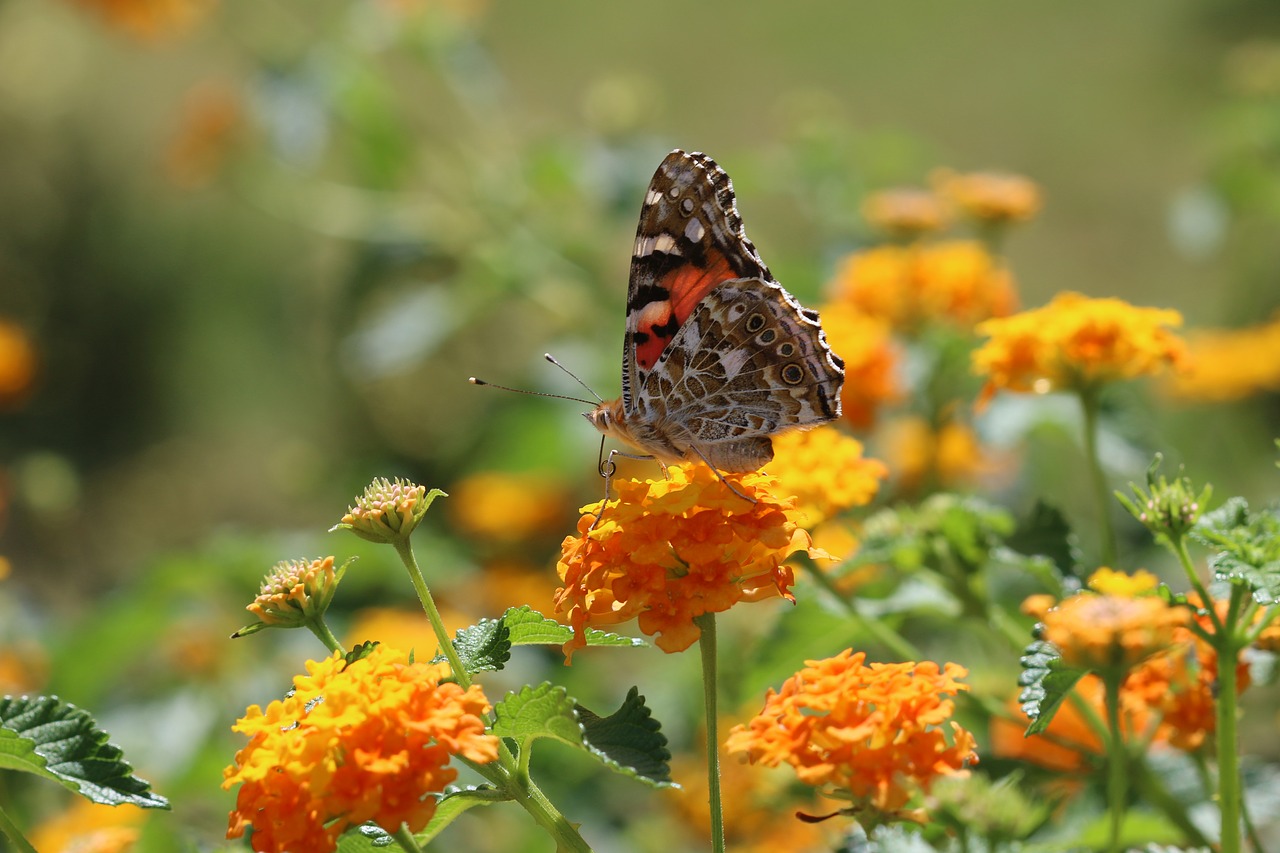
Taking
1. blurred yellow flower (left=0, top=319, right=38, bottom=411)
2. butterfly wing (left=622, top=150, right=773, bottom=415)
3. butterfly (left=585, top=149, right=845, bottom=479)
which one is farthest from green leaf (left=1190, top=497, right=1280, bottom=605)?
blurred yellow flower (left=0, top=319, right=38, bottom=411)

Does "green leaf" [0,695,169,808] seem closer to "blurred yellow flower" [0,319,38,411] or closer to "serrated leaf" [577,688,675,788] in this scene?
"serrated leaf" [577,688,675,788]

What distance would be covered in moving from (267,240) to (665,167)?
5.64m

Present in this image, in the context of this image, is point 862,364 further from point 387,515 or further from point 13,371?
point 13,371

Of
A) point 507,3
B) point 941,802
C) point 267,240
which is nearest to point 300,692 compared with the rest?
point 941,802

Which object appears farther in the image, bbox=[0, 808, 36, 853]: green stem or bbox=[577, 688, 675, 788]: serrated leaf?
bbox=[0, 808, 36, 853]: green stem

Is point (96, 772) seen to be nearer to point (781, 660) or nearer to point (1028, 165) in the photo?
point (781, 660)

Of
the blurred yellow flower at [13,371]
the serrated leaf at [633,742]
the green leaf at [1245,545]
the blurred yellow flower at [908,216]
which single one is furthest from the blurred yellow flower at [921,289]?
the blurred yellow flower at [13,371]

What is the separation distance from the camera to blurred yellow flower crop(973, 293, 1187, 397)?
5.39ft

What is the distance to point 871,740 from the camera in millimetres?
1146

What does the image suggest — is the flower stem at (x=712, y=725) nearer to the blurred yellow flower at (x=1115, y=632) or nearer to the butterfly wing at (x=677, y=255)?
the blurred yellow flower at (x=1115, y=632)

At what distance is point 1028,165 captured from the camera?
7.57 m

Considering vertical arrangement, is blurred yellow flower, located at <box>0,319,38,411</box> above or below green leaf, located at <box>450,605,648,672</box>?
above

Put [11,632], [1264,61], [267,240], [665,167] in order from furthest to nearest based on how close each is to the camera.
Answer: [267,240], [1264,61], [11,632], [665,167]

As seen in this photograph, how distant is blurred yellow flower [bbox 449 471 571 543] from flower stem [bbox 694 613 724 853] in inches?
89.2
